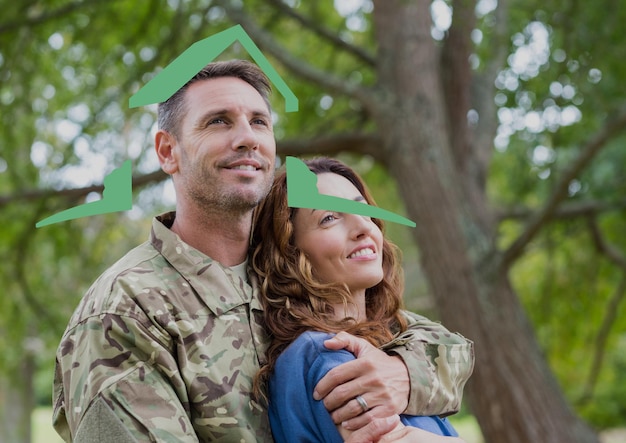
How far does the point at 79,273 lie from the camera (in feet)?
24.1

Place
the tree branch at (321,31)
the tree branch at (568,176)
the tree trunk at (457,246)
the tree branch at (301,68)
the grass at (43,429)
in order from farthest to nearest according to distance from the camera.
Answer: the grass at (43,429), the tree branch at (321,31), the tree branch at (301,68), the tree trunk at (457,246), the tree branch at (568,176)

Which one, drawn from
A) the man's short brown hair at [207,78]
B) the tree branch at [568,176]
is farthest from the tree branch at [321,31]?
the man's short brown hair at [207,78]

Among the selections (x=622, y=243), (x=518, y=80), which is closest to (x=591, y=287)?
(x=622, y=243)

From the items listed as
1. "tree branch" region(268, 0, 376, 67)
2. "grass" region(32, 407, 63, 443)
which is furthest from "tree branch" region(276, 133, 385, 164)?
"grass" region(32, 407, 63, 443)

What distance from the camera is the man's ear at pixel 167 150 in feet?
8.17

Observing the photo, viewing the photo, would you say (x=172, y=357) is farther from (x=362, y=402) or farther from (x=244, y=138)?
(x=244, y=138)

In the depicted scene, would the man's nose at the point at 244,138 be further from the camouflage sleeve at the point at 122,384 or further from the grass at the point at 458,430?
the grass at the point at 458,430

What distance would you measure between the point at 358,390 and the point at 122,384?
58 centimetres

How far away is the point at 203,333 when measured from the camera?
2279 millimetres

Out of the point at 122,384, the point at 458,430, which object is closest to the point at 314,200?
the point at 122,384

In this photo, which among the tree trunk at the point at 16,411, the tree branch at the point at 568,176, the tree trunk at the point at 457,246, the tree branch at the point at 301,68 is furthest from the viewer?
the tree trunk at the point at 16,411

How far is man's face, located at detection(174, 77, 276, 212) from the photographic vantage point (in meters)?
2.37

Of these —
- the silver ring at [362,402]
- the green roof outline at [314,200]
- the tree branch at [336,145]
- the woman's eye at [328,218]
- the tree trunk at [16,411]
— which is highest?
the tree branch at [336,145]

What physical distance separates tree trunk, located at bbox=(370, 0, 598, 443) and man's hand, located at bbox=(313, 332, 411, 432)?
336cm
